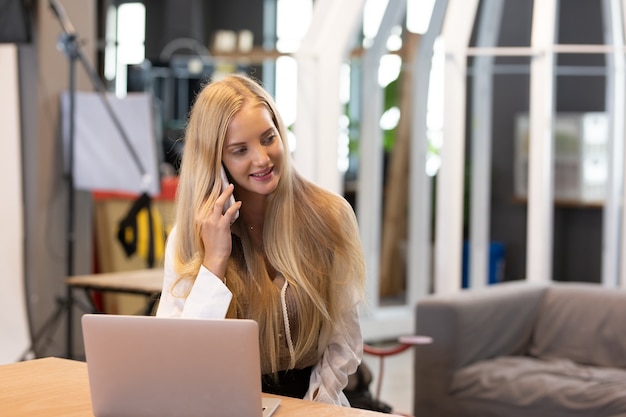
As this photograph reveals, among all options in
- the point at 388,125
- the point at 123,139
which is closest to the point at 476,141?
the point at 388,125

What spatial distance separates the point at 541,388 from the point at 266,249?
1957mm

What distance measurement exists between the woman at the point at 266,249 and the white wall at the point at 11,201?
3767 millimetres

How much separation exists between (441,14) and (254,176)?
506cm

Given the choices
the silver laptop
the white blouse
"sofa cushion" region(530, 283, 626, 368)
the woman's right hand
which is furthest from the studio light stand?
the silver laptop

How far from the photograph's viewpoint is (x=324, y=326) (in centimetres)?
272

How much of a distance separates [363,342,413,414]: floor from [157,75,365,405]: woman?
2651mm

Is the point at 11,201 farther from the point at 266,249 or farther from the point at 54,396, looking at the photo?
the point at 54,396

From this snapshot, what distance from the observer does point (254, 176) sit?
262 centimetres

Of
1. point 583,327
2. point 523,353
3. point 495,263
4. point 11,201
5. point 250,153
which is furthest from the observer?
point 495,263

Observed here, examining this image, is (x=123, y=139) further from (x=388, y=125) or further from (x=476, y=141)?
(x=388, y=125)

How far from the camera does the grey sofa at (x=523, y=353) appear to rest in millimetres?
4211

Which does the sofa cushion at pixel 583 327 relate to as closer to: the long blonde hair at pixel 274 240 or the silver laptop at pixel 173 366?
the long blonde hair at pixel 274 240

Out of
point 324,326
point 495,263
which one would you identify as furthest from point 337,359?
point 495,263

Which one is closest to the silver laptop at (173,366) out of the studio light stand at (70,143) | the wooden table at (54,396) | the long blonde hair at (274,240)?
the wooden table at (54,396)
